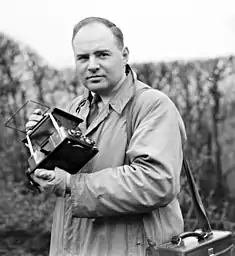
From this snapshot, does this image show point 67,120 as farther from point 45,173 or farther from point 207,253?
point 207,253

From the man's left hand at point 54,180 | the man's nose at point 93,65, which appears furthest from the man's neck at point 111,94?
the man's left hand at point 54,180

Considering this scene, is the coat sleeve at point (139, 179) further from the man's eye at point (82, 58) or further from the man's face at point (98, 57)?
the man's eye at point (82, 58)

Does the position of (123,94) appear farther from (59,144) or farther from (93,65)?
(59,144)

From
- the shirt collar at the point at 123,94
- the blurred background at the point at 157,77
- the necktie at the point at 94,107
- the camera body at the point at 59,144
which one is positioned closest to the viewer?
the camera body at the point at 59,144

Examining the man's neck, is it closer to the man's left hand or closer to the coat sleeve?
the coat sleeve

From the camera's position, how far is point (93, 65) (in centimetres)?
277

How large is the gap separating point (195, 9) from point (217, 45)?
431 millimetres

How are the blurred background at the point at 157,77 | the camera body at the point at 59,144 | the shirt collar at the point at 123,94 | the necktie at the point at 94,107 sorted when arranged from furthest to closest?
the blurred background at the point at 157,77
the necktie at the point at 94,107
the shirt collar at the point at 123,94
the camera body at the point at 59,144

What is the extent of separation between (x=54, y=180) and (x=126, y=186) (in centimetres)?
28

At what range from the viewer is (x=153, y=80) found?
630 cm

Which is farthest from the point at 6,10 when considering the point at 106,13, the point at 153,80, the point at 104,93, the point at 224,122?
the point at 104,93

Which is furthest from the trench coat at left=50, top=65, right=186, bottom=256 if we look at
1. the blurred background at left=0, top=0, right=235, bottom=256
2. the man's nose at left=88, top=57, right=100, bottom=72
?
the blurred background at left=0, top=0, right=235, bottom=256

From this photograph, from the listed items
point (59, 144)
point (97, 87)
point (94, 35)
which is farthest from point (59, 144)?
point (94, 35)

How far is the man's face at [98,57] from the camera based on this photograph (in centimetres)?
277
